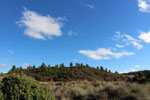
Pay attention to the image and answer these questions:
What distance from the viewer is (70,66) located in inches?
2341

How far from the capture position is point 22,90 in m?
6.02

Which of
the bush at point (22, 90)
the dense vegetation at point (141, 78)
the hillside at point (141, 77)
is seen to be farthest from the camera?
the hillside at point (141, 77)

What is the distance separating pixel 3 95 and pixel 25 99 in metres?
0.81

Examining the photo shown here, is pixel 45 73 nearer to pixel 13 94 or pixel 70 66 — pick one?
pixel 70 66

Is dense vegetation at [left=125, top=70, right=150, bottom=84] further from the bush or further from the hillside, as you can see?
the bush

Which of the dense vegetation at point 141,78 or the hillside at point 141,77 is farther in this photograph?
the hillside at point 141,77

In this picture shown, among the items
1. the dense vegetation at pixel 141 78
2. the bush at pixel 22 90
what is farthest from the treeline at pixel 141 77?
the bush at pixel 22 90

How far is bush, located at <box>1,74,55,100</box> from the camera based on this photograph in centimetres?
577

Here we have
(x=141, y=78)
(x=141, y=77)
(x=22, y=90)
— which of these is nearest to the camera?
(x=22, y=90)

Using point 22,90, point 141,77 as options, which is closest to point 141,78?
point 141,77

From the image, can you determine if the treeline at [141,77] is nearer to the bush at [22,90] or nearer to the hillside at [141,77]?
the hillside at [141,77]

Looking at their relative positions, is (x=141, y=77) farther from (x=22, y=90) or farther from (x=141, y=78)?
(x=22, y=90)

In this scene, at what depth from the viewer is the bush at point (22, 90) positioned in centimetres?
577

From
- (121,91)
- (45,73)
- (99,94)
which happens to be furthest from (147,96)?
(45,73)
